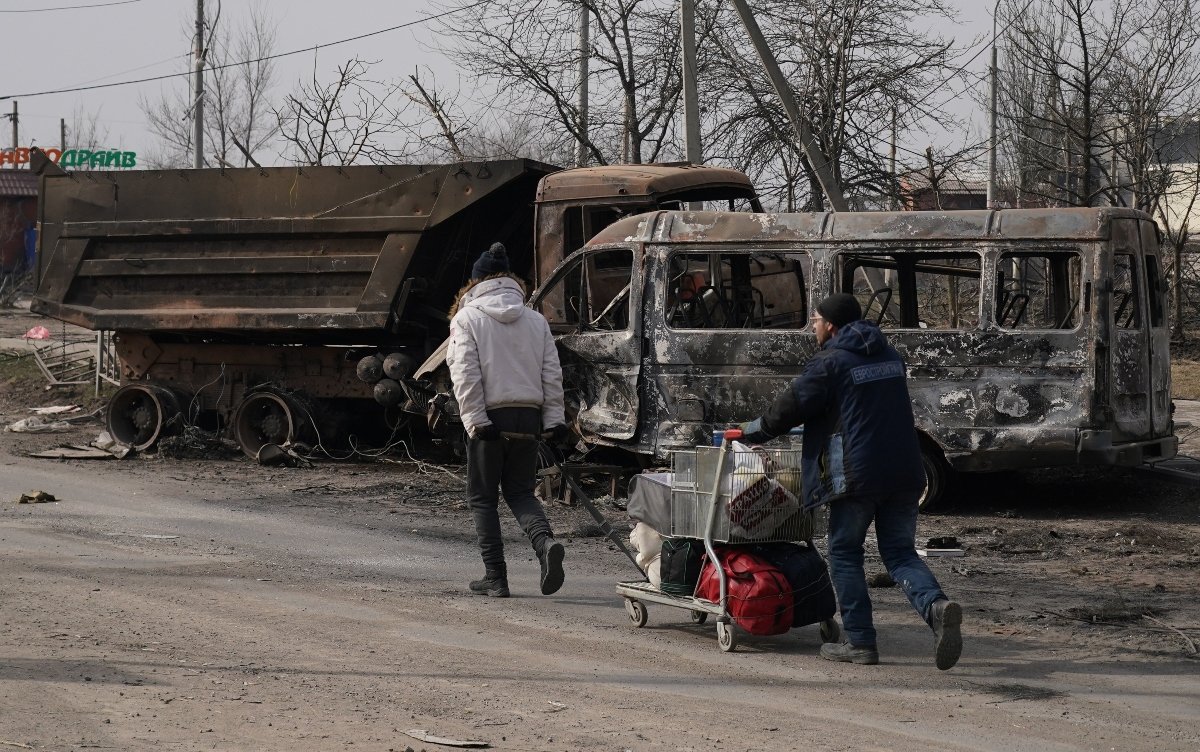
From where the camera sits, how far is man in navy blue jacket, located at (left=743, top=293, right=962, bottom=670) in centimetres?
586

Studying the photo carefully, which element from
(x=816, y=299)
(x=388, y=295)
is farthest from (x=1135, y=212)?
(x=388, y=295)

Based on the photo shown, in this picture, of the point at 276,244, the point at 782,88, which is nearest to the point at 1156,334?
the point at 782,88

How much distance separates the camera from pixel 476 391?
23.2 feet

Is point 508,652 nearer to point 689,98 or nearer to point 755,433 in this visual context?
point 755,433

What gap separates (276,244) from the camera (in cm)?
1364

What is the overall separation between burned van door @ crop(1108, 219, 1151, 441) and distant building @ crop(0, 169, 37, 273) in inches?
1568

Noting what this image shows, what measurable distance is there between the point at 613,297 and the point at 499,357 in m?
4.11

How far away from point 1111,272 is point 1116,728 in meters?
5.68

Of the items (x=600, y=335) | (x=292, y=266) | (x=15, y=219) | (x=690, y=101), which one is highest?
(x=15, y=219)

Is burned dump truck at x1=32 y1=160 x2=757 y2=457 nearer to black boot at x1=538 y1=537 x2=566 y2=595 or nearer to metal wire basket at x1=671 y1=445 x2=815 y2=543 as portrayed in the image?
black boot at x1=538 y1=537 x2=566 y2=595

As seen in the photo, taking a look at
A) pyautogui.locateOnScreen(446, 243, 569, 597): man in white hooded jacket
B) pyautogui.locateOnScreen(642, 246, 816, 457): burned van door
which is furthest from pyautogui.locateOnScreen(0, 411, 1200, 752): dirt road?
pyautogui.locateOnScreen(642, 246, 816, 457): burned van door

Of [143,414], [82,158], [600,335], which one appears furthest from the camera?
[82,158]

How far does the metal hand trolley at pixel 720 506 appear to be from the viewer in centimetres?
614

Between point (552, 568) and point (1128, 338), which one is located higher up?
point (1128, 338)
